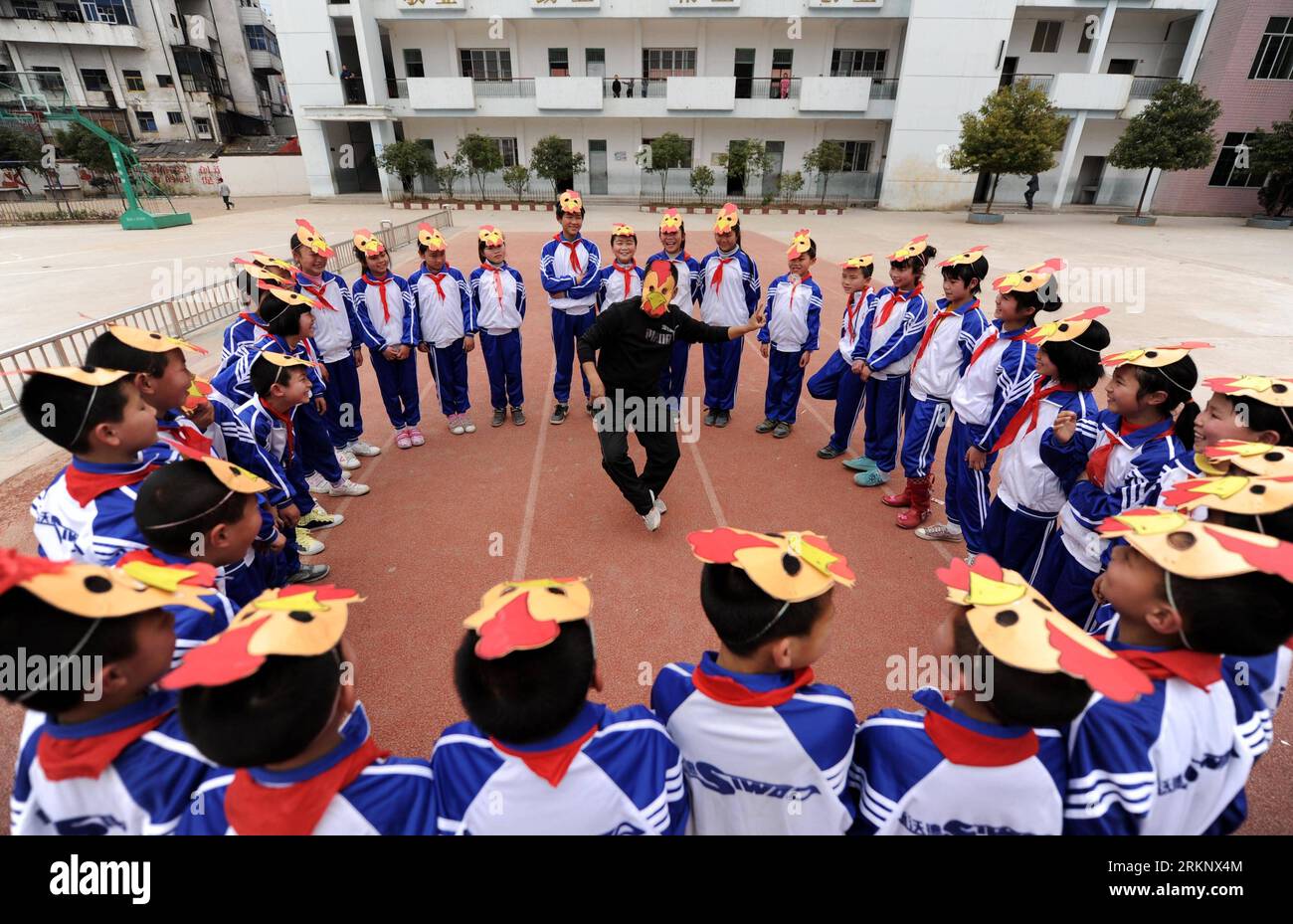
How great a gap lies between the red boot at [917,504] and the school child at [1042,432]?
3.16ft

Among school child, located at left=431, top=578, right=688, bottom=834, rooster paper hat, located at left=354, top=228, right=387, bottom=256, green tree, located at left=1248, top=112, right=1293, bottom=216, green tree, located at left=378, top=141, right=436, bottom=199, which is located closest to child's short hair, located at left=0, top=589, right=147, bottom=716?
school child, located at left=431, top=578, right=688, bottom=834

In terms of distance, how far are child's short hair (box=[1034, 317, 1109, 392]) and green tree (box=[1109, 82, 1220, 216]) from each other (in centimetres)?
2563

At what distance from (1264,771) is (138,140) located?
51.3 m

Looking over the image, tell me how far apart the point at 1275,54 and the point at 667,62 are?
23.9 m

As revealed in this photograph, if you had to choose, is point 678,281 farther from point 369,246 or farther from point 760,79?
point 760,79

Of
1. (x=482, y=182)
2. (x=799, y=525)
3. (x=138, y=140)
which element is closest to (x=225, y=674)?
(x=799, y=525)

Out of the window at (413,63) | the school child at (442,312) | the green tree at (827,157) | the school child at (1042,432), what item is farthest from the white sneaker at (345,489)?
the window at (413,63)

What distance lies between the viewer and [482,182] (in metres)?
29.0

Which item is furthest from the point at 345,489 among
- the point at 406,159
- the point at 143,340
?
the point at 406,159

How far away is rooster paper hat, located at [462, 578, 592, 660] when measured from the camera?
137 centimetres

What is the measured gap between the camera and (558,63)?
2898cm

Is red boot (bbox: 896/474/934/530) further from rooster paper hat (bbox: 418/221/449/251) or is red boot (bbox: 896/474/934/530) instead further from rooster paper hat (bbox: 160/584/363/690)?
rooster paper hat (bbox: 418/221/449/251)

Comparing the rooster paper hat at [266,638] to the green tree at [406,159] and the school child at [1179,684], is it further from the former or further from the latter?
the green tree at [406,159]

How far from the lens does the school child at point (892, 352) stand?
4934mm
